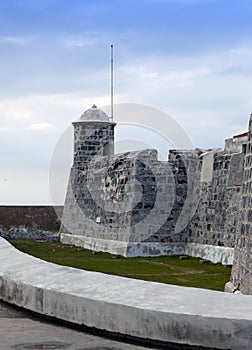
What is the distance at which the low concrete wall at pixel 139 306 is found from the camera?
9.78 feet

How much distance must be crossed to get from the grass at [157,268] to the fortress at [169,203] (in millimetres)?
623

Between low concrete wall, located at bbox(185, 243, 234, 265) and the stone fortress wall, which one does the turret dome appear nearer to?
low concrete wall, located at bbox(185, 243, 234, 265)

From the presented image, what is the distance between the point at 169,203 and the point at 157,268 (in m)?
3.82

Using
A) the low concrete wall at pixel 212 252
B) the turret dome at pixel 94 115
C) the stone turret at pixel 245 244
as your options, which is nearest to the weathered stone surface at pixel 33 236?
the turret dome at pixel 94 115

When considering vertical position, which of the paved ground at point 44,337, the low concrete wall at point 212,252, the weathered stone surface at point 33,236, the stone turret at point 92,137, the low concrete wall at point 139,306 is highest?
the stone turret at point 92,137

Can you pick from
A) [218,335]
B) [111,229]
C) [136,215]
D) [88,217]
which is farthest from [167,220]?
[218,335]

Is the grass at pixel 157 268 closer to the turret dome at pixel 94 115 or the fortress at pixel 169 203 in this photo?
the fortress at pixel 169 203

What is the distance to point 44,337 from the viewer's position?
138 inches

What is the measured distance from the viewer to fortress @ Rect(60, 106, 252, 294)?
12820mm

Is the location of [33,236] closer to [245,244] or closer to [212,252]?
[212,252]

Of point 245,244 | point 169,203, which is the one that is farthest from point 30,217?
point 245,244

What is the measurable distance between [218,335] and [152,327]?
0.36 meters

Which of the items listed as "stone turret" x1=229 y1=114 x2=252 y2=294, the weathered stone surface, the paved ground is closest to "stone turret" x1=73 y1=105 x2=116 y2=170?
the weathered stone surface

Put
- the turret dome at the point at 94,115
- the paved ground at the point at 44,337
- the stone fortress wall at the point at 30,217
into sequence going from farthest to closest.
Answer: the stone fortress wall at the point at 30,217 < the turret dome at the point at 94,115 < the paved ground at the point at 44,337
